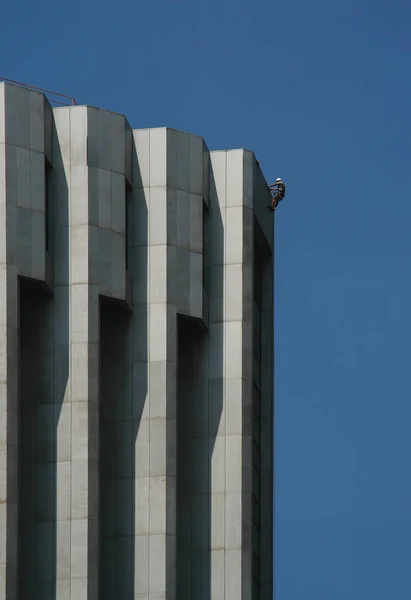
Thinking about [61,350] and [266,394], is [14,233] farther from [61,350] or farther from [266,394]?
[266,394]

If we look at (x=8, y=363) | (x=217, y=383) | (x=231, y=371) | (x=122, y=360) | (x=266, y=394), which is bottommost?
(x=266, y=394)

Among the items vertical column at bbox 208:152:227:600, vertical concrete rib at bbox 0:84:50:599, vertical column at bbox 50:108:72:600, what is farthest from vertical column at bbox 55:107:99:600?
vertical column at bbox 208:152:227:600

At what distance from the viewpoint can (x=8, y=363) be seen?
264ft

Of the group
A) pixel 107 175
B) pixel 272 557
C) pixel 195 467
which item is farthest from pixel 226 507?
pixel 107 175

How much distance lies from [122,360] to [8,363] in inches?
250

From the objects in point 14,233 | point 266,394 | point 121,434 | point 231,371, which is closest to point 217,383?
point 231,371

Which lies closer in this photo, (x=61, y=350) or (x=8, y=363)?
(x=8, y=363)

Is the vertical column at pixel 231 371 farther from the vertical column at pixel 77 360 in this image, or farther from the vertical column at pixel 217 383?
the vertical column at pixel 77 360

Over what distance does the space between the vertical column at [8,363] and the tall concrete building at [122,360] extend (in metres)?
0.07

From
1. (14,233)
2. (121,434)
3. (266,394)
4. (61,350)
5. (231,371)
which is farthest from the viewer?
(266,394)

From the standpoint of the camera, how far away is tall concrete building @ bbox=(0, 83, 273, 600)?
81375mm

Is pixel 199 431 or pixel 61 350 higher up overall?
pixel 61 350

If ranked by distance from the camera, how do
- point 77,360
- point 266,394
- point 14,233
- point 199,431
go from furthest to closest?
point 266,394, point 199,431, point 77,360, point 14,233

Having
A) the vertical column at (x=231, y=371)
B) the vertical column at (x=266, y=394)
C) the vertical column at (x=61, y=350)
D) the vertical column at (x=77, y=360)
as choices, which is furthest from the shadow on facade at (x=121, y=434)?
the vertical column at (x=266, y=394)
